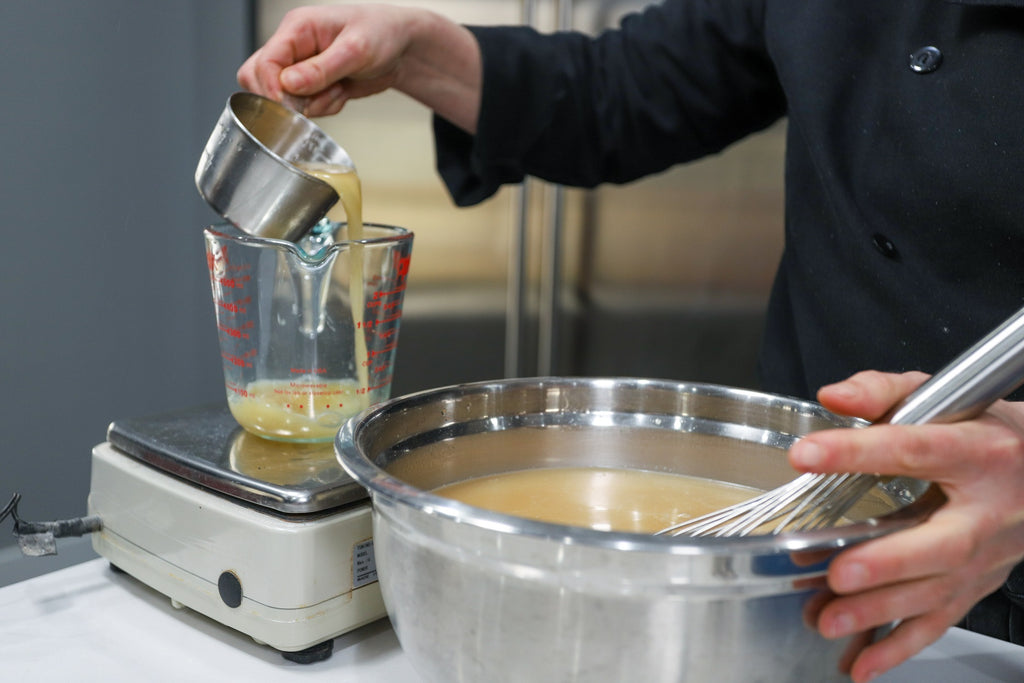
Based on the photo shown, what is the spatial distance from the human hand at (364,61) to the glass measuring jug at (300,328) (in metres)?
0.22

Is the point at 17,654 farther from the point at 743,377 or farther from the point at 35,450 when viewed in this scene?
the point at 743,377

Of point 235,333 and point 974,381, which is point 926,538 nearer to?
point 974,381

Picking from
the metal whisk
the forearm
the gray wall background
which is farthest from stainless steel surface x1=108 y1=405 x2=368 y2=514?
the gray wall background

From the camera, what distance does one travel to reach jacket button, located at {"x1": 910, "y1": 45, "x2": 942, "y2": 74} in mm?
837

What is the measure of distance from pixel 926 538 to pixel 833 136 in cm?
60

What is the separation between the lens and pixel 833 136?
95cm

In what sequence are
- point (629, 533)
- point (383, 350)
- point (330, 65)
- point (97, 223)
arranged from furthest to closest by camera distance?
point (97, 223) → point (330, 65) → point (383, 350) → point (629, 533)

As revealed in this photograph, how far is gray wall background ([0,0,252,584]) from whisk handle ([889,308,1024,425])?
1349mm

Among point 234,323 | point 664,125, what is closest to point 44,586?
point 234,323

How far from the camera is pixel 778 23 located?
992 mm

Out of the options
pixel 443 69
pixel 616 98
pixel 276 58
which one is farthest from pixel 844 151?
pixel 276 58

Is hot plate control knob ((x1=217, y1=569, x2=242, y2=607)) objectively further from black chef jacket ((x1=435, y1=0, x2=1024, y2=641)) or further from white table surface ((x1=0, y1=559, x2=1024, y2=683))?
black chef jacket ((x1=435, y1=0, x2=1024, y2=641))

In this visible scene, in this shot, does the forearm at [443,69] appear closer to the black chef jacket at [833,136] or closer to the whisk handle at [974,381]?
the black chef jacket at [833,136]

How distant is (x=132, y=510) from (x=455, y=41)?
0.61 metres
